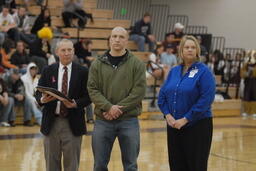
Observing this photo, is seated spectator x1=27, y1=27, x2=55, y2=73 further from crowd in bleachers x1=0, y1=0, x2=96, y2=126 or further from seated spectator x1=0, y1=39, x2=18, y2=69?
seated spectator x1=0, y1=39, x2=18, y2=69

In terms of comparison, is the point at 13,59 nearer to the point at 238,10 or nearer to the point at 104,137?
the point at 238,10

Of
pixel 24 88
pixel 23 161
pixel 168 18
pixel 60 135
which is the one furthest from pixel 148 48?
pixel 60 135

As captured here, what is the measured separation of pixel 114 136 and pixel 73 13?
14231 mm

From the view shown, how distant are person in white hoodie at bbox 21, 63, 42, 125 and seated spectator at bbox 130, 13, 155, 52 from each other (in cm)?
597

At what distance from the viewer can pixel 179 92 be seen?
659cm

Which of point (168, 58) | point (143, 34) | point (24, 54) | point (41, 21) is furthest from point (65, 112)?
point (143, 34)

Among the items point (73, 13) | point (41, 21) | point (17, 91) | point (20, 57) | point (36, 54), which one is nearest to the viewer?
point (17, 91)

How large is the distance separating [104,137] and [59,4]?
51.5ft

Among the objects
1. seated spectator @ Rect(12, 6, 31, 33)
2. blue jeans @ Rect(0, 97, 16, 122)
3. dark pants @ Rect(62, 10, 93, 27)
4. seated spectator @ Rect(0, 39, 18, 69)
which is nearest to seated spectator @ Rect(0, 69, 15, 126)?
blue jeans @ Rect(0, 97, 16, 122)

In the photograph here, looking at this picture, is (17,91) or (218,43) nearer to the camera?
(17,91)

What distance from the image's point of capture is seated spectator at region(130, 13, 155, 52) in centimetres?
2097

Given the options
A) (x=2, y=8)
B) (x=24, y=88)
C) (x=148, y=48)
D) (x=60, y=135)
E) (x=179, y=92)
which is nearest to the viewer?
(x=179, y=92)

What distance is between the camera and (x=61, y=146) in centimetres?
712

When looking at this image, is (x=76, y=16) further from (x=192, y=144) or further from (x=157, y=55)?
(x=192, y=144)
